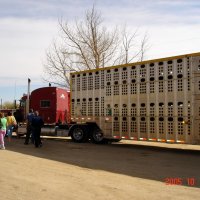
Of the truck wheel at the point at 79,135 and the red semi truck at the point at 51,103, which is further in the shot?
the red semi truck at the point at 51,103

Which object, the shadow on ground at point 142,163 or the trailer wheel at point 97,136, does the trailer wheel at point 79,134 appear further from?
the shadow on ground at point 142,163

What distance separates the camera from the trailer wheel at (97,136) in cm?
1731

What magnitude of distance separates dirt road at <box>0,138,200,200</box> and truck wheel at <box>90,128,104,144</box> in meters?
3.51

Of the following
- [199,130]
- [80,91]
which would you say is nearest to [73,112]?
[80,91]

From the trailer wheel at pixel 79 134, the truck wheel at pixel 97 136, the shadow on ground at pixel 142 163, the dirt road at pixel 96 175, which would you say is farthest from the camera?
the trailer wheel at pixel 79 134

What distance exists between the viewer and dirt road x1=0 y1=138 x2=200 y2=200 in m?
7.04

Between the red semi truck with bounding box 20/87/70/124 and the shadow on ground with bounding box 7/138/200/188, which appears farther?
the red semi truck with bounding box 20/87/70/124

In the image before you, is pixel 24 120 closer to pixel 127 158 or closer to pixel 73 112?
pixel 73 112

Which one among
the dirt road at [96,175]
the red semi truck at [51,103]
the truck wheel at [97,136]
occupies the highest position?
the red semi truck at [51,103]
